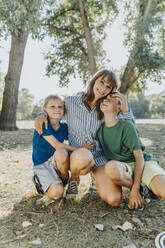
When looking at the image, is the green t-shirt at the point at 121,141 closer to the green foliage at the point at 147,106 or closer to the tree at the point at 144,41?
the tree at the point at 144,41

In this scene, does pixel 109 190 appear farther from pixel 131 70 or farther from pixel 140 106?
pixel 140 106

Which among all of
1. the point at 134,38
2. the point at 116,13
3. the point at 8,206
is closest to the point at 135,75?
the point at 134,38

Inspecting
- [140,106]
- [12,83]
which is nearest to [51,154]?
[12,83]

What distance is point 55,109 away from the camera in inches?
104

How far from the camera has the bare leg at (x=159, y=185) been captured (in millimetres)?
2189

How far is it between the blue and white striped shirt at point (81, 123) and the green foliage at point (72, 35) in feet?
32.4

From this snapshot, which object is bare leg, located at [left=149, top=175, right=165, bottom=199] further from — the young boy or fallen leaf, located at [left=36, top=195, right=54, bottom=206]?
fallen leaf, located at [left=36, top=195, right=54, bottom=206]

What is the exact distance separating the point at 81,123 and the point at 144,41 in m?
8.81

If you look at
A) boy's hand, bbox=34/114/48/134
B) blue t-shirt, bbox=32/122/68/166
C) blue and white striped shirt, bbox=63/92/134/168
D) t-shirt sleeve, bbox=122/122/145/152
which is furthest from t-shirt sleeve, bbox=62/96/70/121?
t-shirt sleeve, bbox=122/122/145/152

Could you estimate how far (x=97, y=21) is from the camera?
12.3 meters

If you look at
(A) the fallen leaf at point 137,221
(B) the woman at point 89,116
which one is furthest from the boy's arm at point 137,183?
(B) the woman at point 89,116

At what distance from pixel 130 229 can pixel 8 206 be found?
1328 millimetres

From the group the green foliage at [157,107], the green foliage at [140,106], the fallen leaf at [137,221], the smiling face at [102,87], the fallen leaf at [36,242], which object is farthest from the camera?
the green foliage at [140,106]

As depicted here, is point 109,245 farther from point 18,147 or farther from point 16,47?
point 16,47
